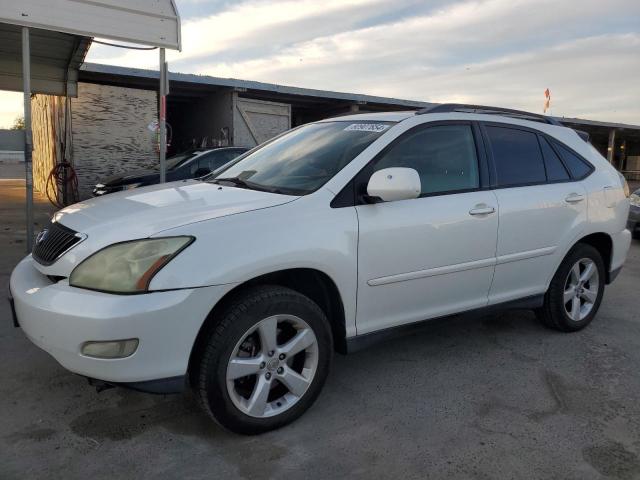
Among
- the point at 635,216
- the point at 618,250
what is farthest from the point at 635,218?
the point at 618,250

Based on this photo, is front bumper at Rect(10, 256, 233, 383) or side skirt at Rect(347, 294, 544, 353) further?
side skirt at Rect(347, 294, 544, 353)

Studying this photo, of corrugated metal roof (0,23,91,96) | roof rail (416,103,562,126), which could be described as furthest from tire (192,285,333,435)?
corrugated metal roof (0,23,91,96)

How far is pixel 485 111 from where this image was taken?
3.85 metres

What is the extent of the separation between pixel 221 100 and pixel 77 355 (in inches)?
508

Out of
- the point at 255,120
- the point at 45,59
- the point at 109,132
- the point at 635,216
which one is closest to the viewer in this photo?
the point at 635,216

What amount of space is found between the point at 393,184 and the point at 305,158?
752mm

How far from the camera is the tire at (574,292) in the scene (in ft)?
13.5

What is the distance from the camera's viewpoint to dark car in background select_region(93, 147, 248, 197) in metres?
9.02

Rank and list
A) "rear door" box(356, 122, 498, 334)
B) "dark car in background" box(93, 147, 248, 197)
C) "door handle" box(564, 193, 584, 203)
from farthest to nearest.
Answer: "dark car in background" box(93, 147, 248, 197), "door handle" box(564, 193, 584, 203), "rear door" box(356, 122, 498, 334)

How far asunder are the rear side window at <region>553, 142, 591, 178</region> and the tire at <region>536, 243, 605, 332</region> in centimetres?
57

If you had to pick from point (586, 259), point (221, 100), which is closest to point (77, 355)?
point (586, 259)

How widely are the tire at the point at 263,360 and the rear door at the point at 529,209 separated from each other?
58.8 inches

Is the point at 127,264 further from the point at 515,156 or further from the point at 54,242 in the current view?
the point at 515,156

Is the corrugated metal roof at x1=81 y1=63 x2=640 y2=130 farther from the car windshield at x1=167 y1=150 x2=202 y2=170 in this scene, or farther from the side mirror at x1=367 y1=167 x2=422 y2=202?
the side mirror at x1=367 y1=167 x2=422 y2=202
